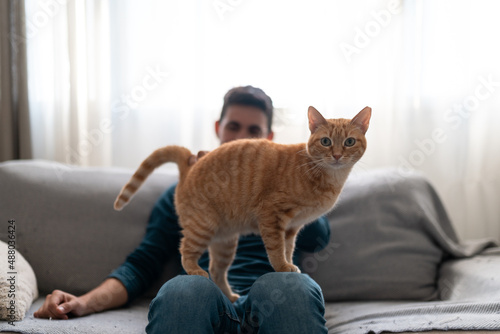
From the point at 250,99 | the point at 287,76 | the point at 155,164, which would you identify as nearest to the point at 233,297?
the point at 155,164

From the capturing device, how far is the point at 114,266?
167 centimetres

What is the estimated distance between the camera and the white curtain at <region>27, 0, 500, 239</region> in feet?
7.00

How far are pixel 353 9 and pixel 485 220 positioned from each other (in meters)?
1.27

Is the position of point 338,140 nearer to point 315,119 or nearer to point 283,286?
point 315,119

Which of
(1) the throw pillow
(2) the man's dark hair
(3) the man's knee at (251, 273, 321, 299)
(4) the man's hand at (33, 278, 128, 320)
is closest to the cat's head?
(3) the man's knee at (251, 273, 321, 299)

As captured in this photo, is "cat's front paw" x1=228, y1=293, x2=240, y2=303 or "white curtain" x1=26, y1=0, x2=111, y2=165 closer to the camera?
"cat's front paw" x1=228, y1=293, x2=240, y2=303

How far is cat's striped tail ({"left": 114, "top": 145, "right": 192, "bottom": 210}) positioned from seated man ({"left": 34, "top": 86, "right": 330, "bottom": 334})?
32mm

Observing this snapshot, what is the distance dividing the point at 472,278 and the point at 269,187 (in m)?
0.94

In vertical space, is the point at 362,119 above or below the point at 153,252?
above

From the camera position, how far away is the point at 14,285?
1.32m

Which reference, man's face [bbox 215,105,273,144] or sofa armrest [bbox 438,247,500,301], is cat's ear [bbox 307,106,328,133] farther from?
sofa armrest [bbox 438,247,500,301]

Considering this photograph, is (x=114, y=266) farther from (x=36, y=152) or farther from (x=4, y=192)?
(x=36, y=152)

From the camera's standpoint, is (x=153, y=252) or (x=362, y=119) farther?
(x=153, y=252)

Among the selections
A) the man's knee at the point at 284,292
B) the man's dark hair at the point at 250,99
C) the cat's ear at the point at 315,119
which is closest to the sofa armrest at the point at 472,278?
the man's knee at the point at 284,292
